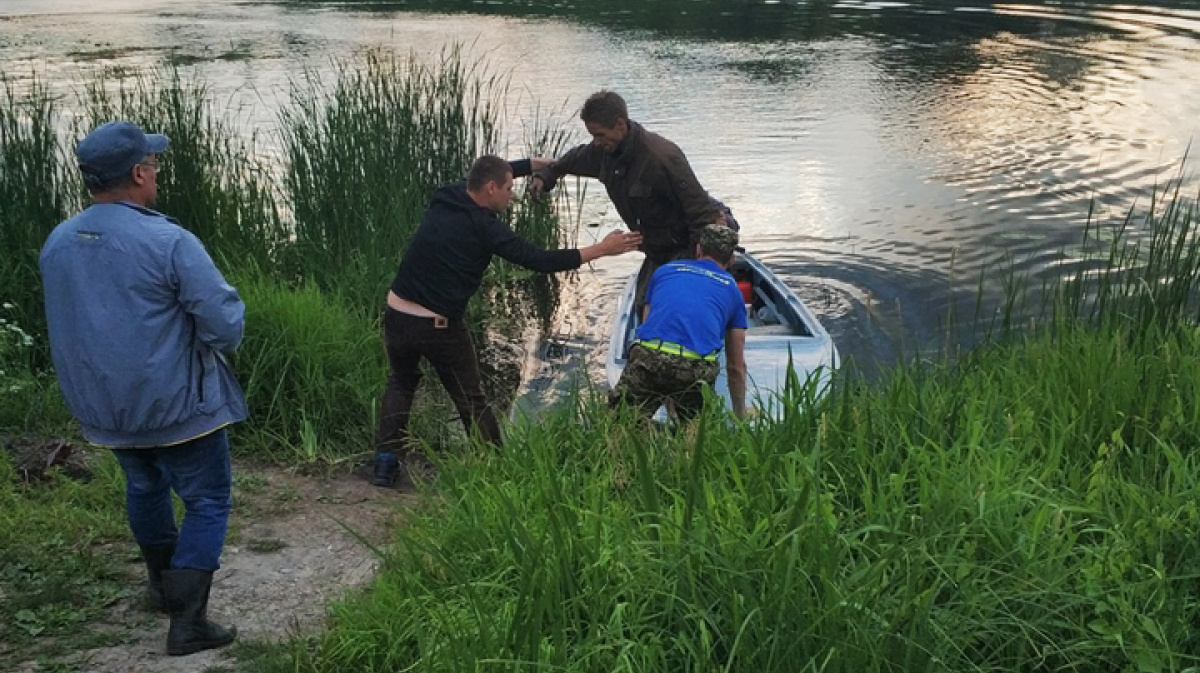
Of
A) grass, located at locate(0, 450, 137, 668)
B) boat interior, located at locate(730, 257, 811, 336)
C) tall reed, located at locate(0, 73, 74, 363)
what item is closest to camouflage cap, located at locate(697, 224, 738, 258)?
boat interior, located at locate(730, 257, 811, 336)

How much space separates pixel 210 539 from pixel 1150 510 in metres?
3.12

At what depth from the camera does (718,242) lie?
5.95m

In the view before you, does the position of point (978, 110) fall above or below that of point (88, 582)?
above

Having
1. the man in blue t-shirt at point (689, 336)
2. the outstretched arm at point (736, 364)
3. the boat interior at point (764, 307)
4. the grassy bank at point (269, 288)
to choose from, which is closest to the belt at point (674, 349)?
the man in blue t-shirt at point (689, 336)

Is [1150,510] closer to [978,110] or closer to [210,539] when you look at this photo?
[210,539]

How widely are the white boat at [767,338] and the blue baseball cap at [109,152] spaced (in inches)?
119

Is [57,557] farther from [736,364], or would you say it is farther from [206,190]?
[206,190]

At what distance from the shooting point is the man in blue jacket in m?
3.96

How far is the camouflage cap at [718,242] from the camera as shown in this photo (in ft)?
19.5

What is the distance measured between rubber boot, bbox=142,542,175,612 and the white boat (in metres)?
2.72

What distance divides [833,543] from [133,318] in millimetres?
2327

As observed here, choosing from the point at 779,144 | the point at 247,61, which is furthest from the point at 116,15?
the point at 779,144

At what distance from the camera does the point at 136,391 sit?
3992 mm

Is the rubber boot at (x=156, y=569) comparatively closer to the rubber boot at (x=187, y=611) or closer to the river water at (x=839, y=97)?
the rubber boot at (x=187, y=611)
